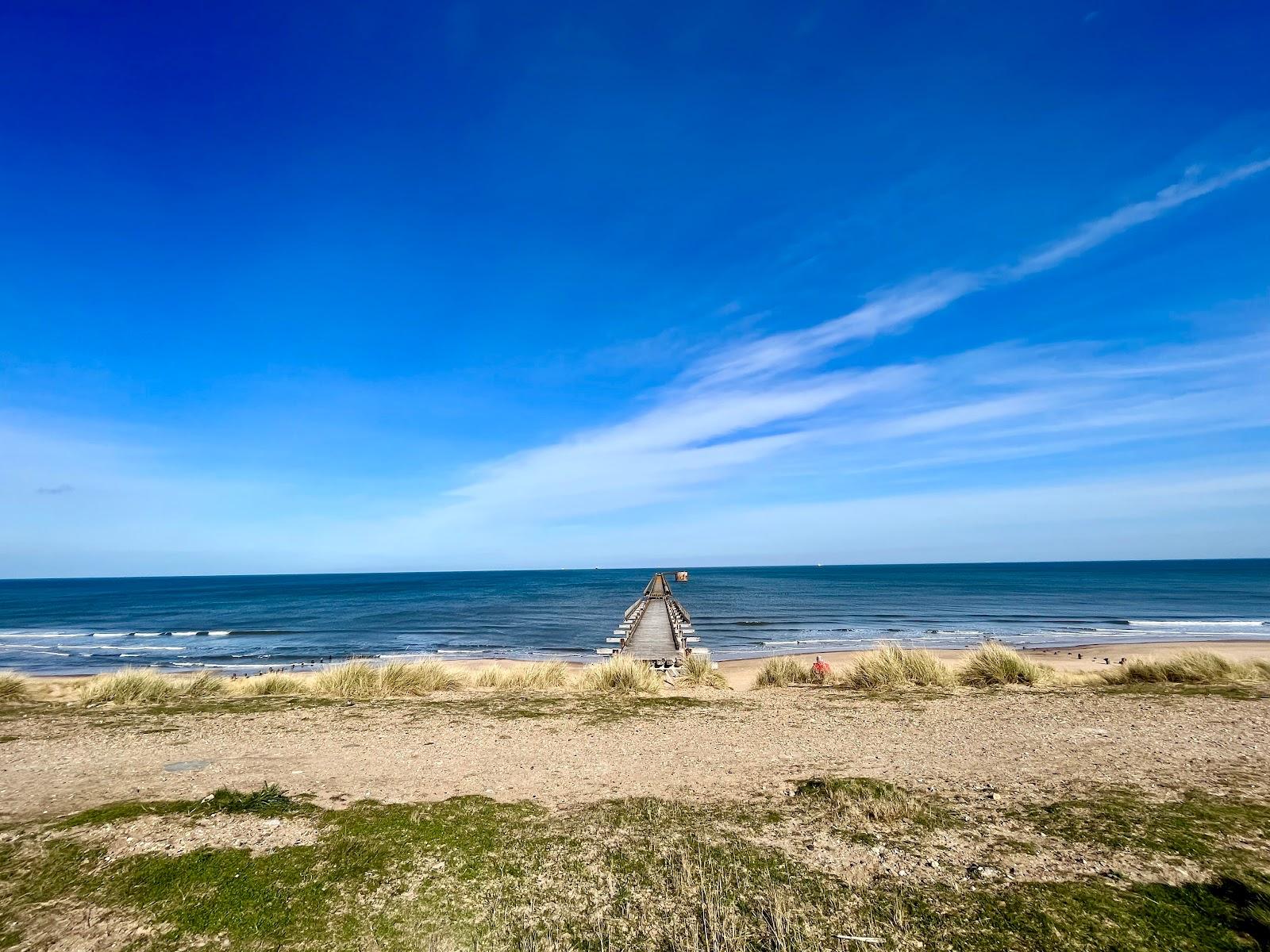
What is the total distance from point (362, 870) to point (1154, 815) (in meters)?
6.87

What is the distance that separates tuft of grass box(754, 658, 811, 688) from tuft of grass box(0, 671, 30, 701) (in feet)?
50.6

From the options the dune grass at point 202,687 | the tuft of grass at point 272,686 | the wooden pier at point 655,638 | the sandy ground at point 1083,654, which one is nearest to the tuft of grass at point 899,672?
the wooden pier at point 655,638

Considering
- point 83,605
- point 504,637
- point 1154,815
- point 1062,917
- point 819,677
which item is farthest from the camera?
point 83,605

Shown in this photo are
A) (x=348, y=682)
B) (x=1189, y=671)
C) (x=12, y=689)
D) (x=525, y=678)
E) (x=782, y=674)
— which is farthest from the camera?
(x=525, y=678)

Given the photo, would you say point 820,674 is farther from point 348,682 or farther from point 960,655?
point 960,655

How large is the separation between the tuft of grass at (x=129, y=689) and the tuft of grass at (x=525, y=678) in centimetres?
629

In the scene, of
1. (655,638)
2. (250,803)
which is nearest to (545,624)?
(655,638)

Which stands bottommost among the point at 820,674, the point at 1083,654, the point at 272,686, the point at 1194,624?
the point at 1194,624

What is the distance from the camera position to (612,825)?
5621 mm

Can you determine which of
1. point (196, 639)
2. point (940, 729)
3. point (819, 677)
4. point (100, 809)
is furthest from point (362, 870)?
point (196, 639)

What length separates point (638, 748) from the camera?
8.28 metres

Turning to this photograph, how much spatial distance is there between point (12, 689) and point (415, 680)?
27.6ft

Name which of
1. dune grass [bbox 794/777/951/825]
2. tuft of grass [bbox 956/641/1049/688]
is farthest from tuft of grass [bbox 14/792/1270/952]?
tuft of grass [bbox 956/641/1049/688]

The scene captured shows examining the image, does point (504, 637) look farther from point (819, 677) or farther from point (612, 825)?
point (612, 825)
